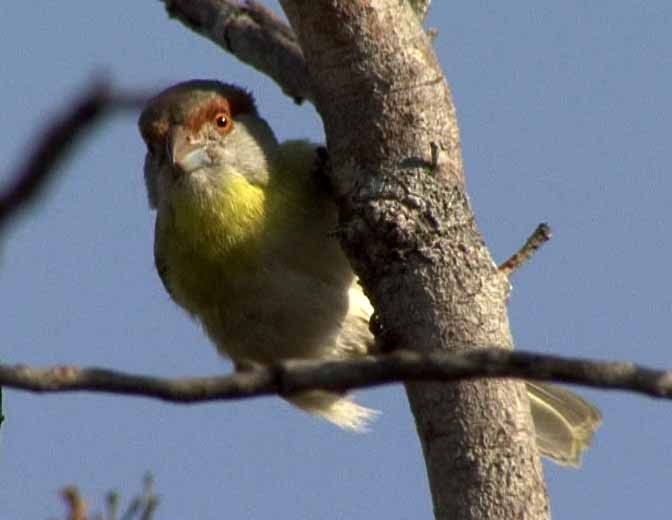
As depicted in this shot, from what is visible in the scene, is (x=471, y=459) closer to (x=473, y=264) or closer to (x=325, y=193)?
(x=473, y=264)

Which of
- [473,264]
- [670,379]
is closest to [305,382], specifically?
[670,379]

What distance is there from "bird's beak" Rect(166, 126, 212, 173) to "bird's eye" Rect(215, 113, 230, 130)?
13 centimetres

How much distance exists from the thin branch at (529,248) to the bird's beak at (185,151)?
5.29ft

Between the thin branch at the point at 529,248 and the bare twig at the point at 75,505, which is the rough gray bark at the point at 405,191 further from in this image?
the bare twig at the point at 75,505

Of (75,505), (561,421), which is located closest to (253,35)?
(561,421)

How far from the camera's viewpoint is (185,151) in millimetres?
4887

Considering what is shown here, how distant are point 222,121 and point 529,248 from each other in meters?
1.75

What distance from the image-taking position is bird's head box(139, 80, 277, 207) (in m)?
4.81

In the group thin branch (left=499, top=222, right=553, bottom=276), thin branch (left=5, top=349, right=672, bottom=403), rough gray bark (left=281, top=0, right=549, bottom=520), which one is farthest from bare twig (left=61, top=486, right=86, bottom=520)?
thin branch (left=499, top=222, right=553, bottom=276)

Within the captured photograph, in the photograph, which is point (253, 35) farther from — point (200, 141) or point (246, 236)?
point (246, 236)

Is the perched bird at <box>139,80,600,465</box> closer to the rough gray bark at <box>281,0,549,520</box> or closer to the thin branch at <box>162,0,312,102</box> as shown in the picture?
the thin branch at <box>162,0,312,102</box>

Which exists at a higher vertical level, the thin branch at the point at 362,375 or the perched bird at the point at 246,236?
the perched bird at the point at 246,236

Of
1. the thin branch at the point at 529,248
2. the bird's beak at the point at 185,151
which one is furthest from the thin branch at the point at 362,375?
the bird's beak at the point at 185,151

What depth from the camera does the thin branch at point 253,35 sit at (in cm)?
461
